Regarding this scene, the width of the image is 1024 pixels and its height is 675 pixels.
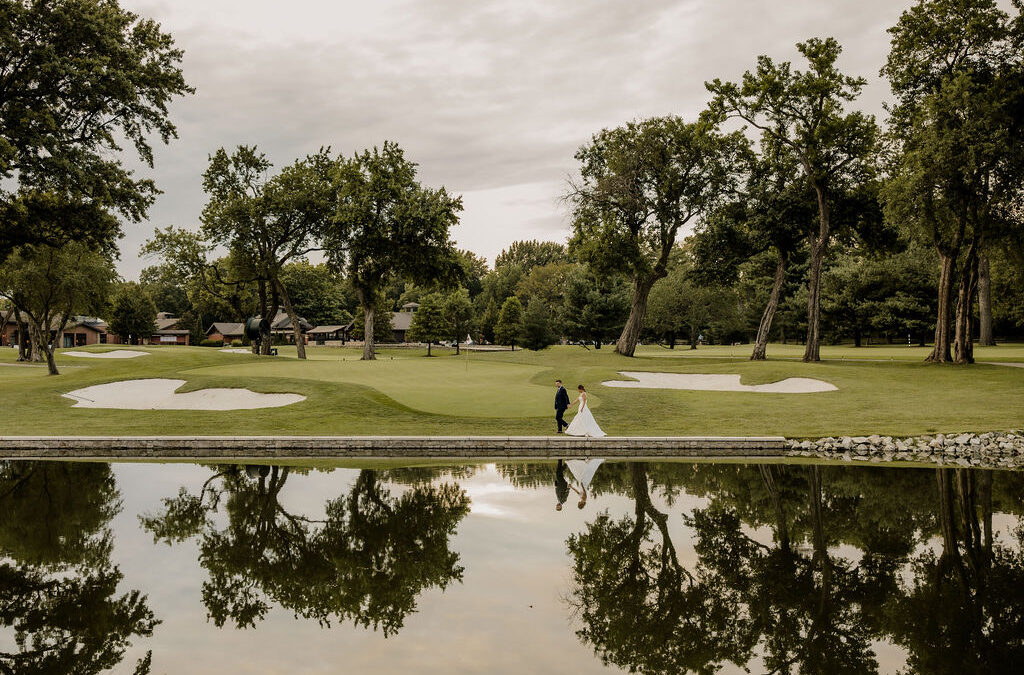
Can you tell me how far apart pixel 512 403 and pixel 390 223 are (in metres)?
23.2

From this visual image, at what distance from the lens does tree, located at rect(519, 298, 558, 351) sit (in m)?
73.6

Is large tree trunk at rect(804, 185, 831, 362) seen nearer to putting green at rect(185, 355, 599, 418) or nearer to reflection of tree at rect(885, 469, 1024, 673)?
putting green at rect(185, 355, 599, 418)

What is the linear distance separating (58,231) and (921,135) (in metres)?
39.3

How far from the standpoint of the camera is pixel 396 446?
18609 mm

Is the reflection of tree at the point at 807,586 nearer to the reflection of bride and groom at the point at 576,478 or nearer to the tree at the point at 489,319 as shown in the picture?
the reflection of bride and groom at the point at 576,478

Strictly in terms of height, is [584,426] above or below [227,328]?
below

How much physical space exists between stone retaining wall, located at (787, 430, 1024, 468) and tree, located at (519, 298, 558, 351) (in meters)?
55.3

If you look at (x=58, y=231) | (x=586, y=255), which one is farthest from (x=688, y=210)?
(x=58, y=231)

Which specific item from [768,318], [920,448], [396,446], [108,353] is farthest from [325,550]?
[108,353]

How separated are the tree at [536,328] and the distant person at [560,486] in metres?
57.2

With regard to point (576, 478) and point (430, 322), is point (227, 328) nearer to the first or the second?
point (430, 322)

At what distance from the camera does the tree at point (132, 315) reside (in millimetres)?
93938

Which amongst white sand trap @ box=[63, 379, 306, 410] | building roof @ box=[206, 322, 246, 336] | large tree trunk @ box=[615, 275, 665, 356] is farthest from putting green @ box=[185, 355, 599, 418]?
building roof @ box=[206, 322, 246, 336]

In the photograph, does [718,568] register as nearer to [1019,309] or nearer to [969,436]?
[969,436]
